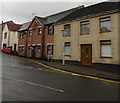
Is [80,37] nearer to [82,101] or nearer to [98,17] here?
[98,17]

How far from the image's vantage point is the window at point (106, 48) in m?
13.6

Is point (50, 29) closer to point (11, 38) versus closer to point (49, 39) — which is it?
point (49, 39)

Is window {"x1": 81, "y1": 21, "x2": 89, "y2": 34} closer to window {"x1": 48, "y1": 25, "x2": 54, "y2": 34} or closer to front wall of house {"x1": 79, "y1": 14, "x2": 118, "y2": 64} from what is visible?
front wall of house {"x1": 79, "y1": 14, "x2": 118, "y2": 64}

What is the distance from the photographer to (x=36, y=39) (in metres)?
24.8

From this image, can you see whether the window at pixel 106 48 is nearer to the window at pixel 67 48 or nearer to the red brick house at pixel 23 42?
the window at pixel 67 48

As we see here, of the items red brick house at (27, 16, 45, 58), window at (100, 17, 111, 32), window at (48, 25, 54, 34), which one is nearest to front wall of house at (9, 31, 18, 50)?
red brick house at (27, 16, 45, 58)

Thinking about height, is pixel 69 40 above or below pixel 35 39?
below

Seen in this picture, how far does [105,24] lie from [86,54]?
4.35 meters

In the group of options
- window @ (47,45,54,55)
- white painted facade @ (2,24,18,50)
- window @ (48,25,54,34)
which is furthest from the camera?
white painted facade @ (2,24,18,50)

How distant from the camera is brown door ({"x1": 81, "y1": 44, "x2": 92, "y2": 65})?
15421 mm

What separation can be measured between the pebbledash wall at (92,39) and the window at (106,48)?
451 mm

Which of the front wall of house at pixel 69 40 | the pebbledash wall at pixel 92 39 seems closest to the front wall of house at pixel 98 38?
the pebbledash wall at pixel 92 39

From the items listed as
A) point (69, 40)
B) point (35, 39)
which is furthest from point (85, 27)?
point (35, 39)

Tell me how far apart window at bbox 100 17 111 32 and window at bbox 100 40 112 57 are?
4.71 feet
